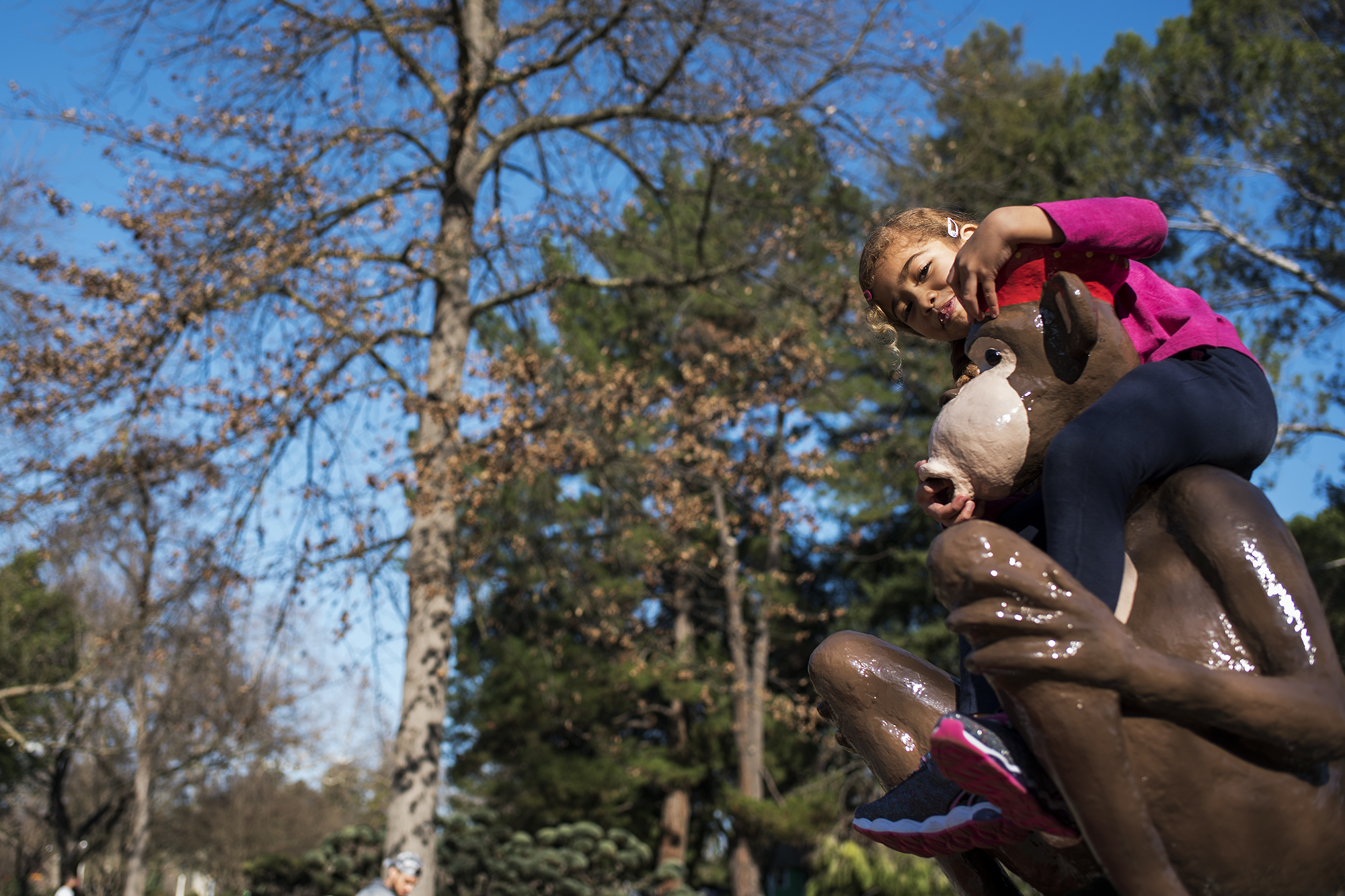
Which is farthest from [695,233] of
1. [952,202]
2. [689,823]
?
[689,823]

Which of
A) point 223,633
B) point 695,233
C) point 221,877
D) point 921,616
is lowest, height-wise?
point 221,877

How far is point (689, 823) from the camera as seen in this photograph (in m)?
21.8

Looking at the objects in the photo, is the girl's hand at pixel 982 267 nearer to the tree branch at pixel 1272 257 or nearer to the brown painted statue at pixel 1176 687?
the brown painted statue at pixel 1176 687

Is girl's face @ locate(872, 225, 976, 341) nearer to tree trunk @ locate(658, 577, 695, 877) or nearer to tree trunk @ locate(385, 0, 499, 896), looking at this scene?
tree trunk @ locate(385, 0, 499, 896)

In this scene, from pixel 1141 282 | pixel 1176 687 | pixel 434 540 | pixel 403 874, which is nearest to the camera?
pixel 1176 687

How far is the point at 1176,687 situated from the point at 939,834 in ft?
1.40

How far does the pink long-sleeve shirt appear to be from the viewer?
141cm

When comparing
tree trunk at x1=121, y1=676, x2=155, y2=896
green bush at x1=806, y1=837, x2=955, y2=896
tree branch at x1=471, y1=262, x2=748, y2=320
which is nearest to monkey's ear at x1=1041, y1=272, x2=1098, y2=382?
tree branch at x1=471, y1=262, x2=748, y2=320

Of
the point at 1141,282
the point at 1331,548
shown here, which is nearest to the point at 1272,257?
the point at 1331,548

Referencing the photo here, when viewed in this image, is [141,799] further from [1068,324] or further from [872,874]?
[1068,324]

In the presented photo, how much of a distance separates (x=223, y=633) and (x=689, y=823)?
635 inches

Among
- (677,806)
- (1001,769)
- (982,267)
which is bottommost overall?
(1001,769)

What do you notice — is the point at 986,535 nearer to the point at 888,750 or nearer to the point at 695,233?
the point at 888,750

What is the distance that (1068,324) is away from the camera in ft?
4.41
